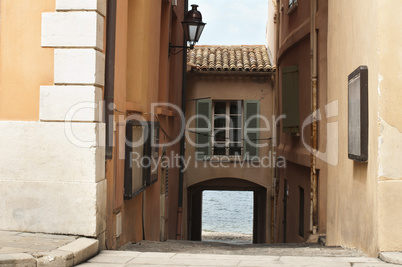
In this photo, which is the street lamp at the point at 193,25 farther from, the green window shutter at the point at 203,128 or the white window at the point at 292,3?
the green window shutter at the point at 203,128

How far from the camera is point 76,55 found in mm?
5859

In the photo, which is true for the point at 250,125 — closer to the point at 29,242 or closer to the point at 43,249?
the point at 29,242

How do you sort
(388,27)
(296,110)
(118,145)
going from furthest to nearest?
(296,110) → (118,145) → (388,27)

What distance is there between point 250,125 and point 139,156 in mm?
9454

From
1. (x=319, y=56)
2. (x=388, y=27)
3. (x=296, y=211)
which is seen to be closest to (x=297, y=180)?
(x=296, y=211)

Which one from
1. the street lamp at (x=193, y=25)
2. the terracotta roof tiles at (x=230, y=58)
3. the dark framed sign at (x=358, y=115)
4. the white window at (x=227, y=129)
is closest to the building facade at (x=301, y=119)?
the white window at (x=227, y=129)

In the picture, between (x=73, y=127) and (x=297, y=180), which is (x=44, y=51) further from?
(x=297, y=180)

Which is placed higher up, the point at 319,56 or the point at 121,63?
the point at 319,56

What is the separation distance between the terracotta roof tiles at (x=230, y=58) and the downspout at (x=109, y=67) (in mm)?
10152

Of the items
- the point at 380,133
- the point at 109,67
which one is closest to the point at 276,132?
the point at 109,67

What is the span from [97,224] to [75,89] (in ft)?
4.73

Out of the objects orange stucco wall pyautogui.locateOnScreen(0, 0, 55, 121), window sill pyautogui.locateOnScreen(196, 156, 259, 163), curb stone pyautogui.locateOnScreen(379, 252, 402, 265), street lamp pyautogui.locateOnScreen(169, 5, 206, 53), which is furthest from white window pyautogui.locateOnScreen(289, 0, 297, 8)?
curb stone pyautogui.locateOnScreen(379, 252, 402, 265)

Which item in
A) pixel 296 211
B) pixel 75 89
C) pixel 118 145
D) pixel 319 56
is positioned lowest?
pixel 296 211

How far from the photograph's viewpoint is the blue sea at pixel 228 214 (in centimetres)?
3466
